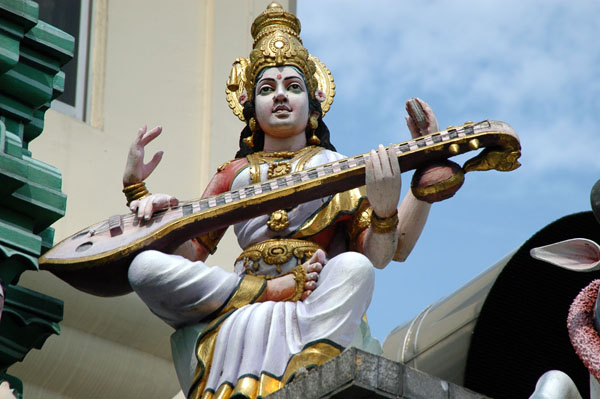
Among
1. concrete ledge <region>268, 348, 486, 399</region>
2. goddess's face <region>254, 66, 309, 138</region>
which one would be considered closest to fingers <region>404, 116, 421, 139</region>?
goddess's face <region>254, 66, 309, 138</region>

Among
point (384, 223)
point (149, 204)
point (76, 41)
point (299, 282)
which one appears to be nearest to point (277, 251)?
point (299, 282)

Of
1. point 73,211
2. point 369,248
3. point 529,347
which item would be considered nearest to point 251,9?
point 73,211

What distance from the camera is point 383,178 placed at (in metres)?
7.82

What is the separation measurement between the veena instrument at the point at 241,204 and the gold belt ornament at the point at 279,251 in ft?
0.56

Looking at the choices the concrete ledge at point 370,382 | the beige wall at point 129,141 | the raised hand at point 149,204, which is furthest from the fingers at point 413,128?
the beige wall at point 129,141

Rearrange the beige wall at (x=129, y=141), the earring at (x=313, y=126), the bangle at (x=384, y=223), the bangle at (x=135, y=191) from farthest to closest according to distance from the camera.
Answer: the beige wall at (x=129, y=141) < the earring at (x=313, y=126) < the bangle at (x=135, y=191) < the bangle at (x=384, y=223)

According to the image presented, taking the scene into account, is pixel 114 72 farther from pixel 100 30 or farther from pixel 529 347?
pixel 529 347

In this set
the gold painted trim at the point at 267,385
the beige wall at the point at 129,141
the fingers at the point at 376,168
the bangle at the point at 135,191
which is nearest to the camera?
the gold painted trim at the point at 267,385

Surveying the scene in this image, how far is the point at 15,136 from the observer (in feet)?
27.3

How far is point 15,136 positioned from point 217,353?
1409mm

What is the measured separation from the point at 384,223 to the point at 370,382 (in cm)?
161

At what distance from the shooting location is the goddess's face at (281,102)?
851 cm

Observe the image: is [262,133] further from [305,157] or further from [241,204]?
[241,204]

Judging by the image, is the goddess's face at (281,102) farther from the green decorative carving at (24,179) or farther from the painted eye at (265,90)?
the green decorative carving at (24,179)
